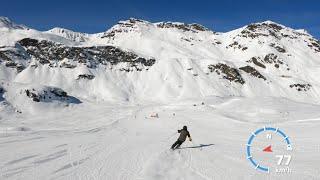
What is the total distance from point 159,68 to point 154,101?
93.7ft

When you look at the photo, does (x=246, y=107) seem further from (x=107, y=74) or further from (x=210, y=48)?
(x=210, y=48)

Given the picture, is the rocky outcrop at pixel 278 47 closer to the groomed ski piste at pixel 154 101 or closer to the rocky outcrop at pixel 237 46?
the groomed ski piste at pixel 154 101

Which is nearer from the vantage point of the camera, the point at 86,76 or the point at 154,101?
the point at 154,101

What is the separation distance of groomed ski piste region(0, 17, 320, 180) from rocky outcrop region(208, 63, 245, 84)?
451 mm

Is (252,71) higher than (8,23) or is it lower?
lower

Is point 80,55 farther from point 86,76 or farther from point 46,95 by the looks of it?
point 46,95

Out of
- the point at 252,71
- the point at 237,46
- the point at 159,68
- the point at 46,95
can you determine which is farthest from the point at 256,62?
the point at 46,95

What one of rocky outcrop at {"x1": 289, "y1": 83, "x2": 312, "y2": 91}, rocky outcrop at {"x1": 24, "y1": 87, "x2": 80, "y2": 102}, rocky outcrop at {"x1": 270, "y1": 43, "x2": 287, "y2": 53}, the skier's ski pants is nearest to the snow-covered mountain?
rocky outcrop at {"x1": 289, "y1": 83, "x2": 312, "y2": 91}
